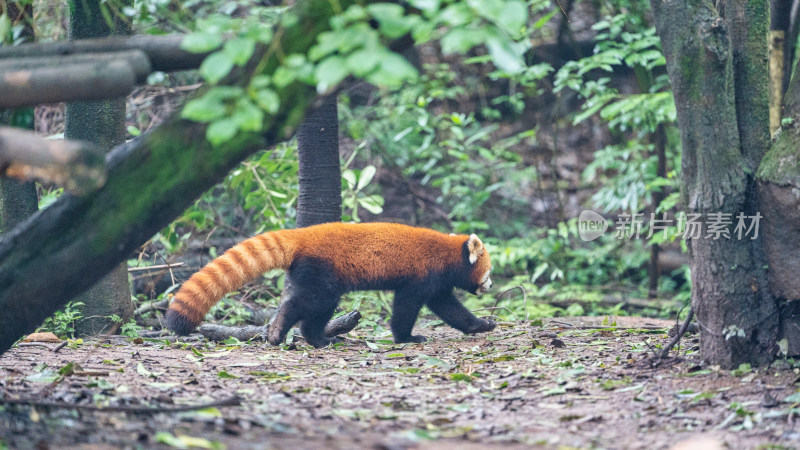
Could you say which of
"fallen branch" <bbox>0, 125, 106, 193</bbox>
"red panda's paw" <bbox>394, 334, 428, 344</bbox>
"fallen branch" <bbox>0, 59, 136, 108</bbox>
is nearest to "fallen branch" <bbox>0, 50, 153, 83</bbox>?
"fallen branch" <bbox>0, 59, 136, 108</bbox>

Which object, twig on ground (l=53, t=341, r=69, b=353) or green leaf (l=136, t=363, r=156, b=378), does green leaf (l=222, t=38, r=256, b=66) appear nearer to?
green leaf (l=136, t=363, r=156, b=378)

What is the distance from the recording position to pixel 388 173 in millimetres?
9305

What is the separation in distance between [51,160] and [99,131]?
2688 millimetres

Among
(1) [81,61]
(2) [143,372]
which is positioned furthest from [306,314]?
(1) [81,61]

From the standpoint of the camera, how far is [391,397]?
11.3 ft

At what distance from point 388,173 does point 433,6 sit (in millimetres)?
7394

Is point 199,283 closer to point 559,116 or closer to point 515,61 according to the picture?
point 515,61

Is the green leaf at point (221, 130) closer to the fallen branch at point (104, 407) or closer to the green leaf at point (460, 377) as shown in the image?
the fallen branch at point (104, 407)

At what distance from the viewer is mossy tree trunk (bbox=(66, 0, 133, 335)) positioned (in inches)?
183

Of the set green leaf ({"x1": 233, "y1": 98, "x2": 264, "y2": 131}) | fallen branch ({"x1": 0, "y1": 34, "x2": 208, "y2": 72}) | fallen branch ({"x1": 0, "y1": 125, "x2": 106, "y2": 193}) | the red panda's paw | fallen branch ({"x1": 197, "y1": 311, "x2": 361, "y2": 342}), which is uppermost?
fallen branch ({"x1": 0, "y1": 34, "x2": 208, "y2": 72})

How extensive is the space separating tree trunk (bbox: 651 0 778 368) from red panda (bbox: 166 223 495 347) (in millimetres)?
2164

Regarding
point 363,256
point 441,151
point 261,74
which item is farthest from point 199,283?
point 441,151

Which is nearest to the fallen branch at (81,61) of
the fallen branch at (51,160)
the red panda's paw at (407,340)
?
the fallen branch at (51,160)

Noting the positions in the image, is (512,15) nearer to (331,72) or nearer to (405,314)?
(331,72)
